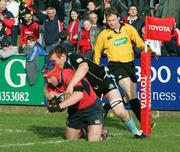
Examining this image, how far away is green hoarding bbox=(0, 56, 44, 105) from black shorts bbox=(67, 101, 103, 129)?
17.7ft

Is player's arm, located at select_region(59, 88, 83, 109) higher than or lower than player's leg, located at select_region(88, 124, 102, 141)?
higher

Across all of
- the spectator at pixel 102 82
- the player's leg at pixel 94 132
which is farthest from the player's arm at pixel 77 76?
the player's leg at pixel 94 132

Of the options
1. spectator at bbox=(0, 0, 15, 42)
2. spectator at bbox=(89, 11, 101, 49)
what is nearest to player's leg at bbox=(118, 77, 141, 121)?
spectator at bbox=(89, 11, 101, 49)

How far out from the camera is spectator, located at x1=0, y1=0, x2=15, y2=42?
63.4 feet

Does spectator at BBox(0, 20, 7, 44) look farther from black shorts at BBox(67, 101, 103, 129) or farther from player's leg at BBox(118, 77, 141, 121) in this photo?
black shorts at BBox(67, 101, 103, 129)

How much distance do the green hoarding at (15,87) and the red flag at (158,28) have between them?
18.1ft

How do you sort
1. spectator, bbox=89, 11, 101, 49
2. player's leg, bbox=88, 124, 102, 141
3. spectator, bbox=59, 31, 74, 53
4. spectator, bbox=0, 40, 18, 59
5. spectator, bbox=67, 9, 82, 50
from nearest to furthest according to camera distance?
player's leg, bbox=88, 124, 102, 141 → spectator, bbox=0, 40, 18, 59 → spectator, bbox=59, 31, 74, 53 → spectator, bbox=89, 11, 101, 49 → spectator, bbox=67, 9, 82, 50

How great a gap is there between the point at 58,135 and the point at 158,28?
2.54 metres

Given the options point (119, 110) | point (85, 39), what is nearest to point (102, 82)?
point (119, 110)

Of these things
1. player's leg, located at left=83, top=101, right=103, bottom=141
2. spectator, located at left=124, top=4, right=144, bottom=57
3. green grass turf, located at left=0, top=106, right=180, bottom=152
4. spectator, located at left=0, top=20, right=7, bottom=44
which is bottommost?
green grass turf, located at left=0, top=106, right=180, bottom=152

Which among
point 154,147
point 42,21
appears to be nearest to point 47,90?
point 154,147

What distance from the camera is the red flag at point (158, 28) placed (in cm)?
1232

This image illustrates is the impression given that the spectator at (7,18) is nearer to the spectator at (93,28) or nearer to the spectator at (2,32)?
the spectator at (2,32)

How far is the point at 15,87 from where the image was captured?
682 inches
